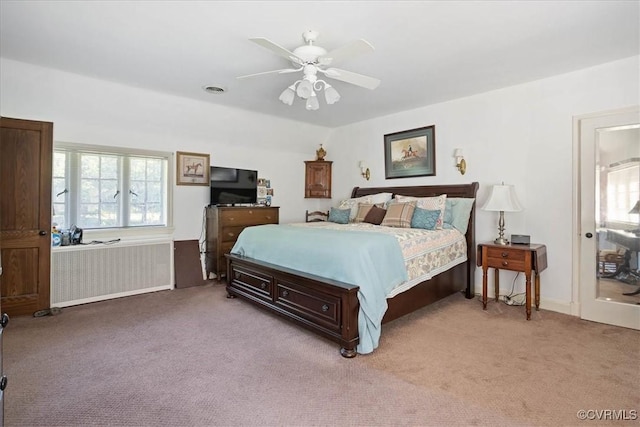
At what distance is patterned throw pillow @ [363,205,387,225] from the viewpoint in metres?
4.25

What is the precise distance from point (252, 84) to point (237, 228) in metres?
1.99

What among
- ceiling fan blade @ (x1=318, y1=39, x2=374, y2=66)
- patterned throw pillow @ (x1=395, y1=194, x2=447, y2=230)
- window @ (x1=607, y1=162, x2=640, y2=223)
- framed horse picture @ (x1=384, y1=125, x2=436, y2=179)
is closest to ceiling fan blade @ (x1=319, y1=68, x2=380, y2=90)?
ceiling fan blade @ (x1=318, y1=39, x2=374, y2=66)

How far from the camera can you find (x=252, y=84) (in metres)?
3.64


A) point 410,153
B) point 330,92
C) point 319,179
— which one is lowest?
point 319,179

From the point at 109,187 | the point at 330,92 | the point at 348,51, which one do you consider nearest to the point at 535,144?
the point at 330,92

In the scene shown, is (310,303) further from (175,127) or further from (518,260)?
(175,127)

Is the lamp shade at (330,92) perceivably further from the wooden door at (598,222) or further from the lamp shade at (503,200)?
the wooden door at (598,222)

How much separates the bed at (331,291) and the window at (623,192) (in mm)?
1264

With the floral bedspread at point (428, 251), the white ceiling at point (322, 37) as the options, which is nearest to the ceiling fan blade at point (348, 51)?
the white ceiling at point (322, 37)

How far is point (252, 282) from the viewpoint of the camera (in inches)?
138

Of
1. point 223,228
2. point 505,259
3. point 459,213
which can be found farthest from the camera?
point 223,228

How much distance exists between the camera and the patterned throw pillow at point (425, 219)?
12.4 feet

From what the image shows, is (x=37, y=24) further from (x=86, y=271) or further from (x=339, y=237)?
(x=339, y=237)

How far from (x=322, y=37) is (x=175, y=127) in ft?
8.84
